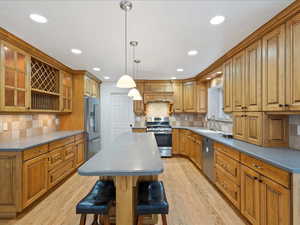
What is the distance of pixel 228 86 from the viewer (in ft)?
10.3

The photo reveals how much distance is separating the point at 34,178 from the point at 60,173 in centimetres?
77

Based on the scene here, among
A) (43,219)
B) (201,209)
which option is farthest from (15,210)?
(201,209)

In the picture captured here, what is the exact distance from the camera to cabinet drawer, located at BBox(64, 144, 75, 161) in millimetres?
3475

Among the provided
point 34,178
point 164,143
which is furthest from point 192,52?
point 34,178

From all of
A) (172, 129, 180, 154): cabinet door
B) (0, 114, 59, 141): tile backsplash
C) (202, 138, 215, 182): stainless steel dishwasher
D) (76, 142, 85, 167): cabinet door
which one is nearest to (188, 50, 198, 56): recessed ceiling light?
(202, 138, 215, 182): stainless steel dishwasher

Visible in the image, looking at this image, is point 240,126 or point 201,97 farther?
point 201,97

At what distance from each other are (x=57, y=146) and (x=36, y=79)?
4.48 feet

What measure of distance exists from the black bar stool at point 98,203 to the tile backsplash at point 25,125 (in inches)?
82.1

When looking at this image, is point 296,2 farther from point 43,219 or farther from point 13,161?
point 43,219

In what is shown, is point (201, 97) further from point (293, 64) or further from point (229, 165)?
point (293, 64)

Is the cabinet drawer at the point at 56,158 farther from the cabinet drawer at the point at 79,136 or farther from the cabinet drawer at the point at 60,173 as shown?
the cabinet drawer at the point at 79,136

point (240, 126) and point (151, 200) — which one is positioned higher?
point (240, 126)

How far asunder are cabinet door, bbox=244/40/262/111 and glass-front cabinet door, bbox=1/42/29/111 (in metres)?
3.51

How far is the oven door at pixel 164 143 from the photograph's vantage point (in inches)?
206
